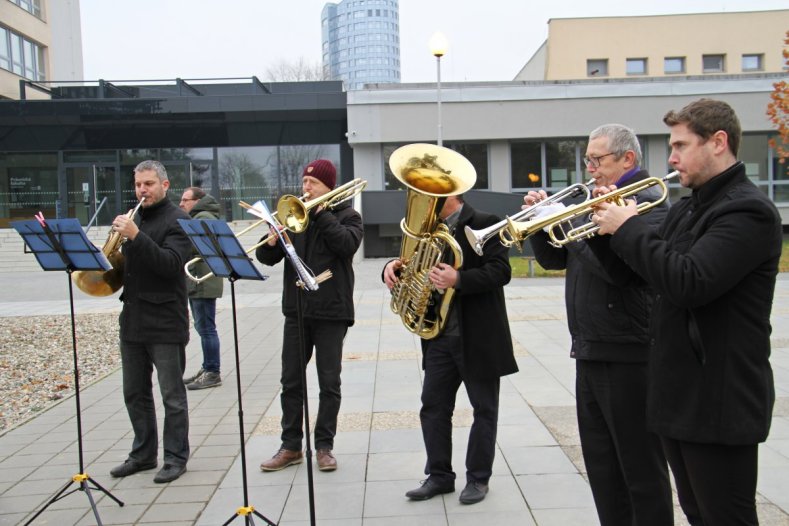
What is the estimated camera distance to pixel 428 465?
433 cm

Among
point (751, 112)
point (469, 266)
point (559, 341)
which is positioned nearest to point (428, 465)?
point (469, 266)

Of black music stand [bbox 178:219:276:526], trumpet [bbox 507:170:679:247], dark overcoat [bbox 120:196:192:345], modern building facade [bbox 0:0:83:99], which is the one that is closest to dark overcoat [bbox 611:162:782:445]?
trumpet [bbox 507:170:679:247]

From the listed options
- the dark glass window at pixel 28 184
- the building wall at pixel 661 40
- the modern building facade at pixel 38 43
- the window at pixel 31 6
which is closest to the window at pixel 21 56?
the modern building facade at pixel 38 43

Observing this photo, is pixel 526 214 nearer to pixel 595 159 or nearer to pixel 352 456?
pixel 595 159

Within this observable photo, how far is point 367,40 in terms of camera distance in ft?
282

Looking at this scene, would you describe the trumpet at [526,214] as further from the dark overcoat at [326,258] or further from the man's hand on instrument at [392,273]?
the dark overcoat at [326,258]

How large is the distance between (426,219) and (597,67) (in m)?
35.0

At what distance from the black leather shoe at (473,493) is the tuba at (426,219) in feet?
3.06

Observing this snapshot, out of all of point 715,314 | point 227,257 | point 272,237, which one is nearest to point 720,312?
point 715,314

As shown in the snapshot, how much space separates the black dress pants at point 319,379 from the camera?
488 centimetres

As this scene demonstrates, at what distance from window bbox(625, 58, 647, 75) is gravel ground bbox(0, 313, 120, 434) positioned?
1223 inches

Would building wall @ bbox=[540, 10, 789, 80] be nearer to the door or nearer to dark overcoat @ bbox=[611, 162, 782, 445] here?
the door

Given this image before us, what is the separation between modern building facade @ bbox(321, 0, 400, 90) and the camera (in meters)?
85.8

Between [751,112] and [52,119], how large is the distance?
2732 centimetres
